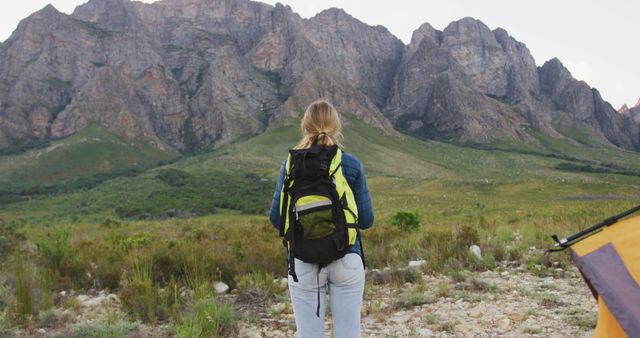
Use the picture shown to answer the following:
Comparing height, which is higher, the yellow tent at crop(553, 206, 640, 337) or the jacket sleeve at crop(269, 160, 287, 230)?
the jacket sleeve at crop(269, 160, 287, 230)

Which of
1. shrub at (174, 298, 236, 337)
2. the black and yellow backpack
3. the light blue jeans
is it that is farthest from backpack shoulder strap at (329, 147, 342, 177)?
shrub at (174, 298, 236, 337)

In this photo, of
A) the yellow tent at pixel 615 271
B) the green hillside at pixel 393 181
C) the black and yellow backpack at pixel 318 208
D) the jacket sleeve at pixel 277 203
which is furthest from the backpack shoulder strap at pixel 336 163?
the green hillside at pixel 393 181

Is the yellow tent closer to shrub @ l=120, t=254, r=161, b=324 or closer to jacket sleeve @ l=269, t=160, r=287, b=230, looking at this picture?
jacket sleeve @ l=269, t=160, r=287, b=230

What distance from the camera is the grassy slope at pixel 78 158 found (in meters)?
125

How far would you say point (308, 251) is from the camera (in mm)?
3604

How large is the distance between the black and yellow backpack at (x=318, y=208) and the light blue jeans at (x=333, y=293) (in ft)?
0.40

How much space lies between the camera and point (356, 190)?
392 centimetres

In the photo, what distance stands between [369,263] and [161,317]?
14.3ft

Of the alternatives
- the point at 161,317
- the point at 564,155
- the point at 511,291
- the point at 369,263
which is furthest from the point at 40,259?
the point at 564,155

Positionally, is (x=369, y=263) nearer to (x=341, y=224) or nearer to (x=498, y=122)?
(x=341, y=224)

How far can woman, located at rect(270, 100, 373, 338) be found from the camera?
376 centimetres

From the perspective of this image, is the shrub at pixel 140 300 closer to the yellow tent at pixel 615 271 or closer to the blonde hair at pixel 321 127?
the blonde hair at pixel 321 127

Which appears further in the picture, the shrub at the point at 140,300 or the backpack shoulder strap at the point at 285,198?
the shrub at the point at 140,300

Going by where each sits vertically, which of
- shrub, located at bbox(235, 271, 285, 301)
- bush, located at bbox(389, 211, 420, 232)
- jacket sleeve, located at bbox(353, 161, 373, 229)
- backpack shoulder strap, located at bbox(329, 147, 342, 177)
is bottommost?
bush, located at bbox(389, 211, 420, 232)
